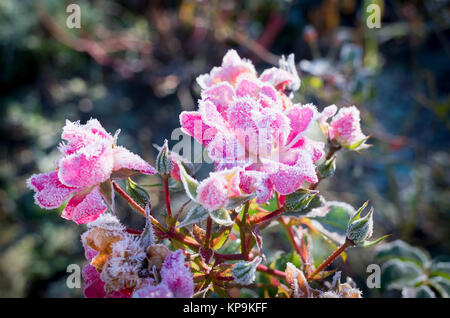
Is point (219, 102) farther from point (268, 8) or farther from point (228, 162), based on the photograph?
point (268, 8)

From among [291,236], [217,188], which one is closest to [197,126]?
[217,188]

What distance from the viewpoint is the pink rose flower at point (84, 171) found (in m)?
0.60

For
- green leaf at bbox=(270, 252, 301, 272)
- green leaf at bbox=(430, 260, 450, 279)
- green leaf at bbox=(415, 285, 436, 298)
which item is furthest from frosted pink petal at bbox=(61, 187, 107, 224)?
green leaf at bbox=(430, 260, 450, 279)

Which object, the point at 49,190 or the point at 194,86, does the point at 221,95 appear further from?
the point at 194,86

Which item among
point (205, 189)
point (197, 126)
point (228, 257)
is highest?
point (197, 126)

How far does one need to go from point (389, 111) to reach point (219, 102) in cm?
218

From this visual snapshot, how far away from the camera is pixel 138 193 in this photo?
682 mm

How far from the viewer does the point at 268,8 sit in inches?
116

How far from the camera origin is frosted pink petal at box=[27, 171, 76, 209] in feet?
2.05

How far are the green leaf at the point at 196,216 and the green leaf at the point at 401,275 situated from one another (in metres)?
0.80

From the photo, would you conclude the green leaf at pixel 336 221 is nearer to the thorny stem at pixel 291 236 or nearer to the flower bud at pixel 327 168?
the thorny stem at pixel 291 236

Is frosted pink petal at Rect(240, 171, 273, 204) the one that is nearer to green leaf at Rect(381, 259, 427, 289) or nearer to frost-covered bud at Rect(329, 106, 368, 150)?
frost-covered bud at Rect(329, 106, 368, 150)

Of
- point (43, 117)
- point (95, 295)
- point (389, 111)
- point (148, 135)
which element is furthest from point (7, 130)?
point (389, 111)

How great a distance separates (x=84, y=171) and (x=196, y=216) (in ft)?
0.61
